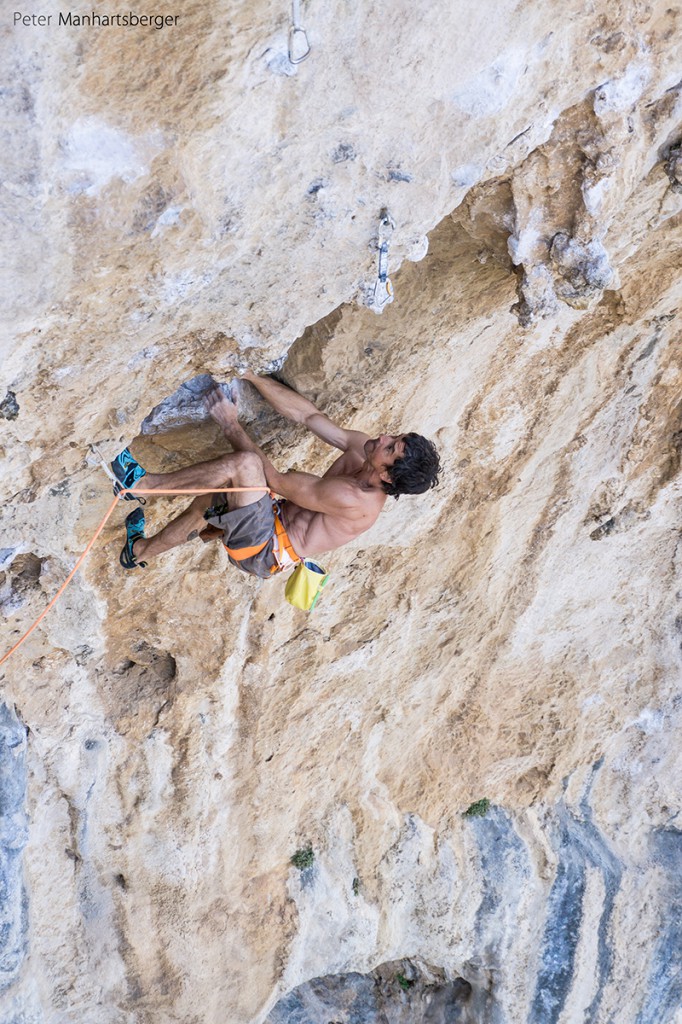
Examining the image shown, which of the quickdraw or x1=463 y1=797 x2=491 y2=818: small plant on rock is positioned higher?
the quickdraw

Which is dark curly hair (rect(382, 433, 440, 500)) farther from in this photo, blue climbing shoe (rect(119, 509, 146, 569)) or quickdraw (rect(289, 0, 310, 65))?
quickdraw (rect(289, 0, 310, 65))

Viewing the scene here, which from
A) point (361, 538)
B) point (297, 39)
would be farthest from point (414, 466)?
point (297, 39)

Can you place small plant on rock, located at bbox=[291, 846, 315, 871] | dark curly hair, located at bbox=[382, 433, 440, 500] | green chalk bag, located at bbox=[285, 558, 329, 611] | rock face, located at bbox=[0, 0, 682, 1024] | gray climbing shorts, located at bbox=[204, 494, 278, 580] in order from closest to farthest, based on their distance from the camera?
rock face, located at bbox=[0, 0, 682, 1024], dark curly hair, located at bbox=[382, 433, 440, 500], gray climbing shorts, located at bbox=[204, 494, 278, 580], green chalk bag, located at bbox=[285, 558, 329, 611], small plant on rock, located at bbox=[291, 846, 315, 871]

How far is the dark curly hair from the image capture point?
3229mm

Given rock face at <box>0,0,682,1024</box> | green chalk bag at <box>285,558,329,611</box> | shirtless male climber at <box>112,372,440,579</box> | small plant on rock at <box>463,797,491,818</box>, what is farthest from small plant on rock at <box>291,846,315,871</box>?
shirtless male climber at <box>112,372,440,579</box>

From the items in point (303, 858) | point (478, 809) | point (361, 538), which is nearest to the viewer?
point (361, 538)

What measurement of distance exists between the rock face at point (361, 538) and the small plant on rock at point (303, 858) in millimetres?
32

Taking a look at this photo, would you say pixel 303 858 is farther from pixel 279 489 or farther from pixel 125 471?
pixel 125 471

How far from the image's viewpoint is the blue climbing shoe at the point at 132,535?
141 inches

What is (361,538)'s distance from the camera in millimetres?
4367

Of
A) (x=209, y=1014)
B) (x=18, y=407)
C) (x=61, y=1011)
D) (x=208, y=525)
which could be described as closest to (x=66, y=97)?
(x=18, y=407)

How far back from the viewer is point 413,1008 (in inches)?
245

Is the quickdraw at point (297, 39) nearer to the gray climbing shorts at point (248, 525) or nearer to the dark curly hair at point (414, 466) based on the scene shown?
the dark curly hair at point (414, 466)

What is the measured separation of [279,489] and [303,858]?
2.52 m
